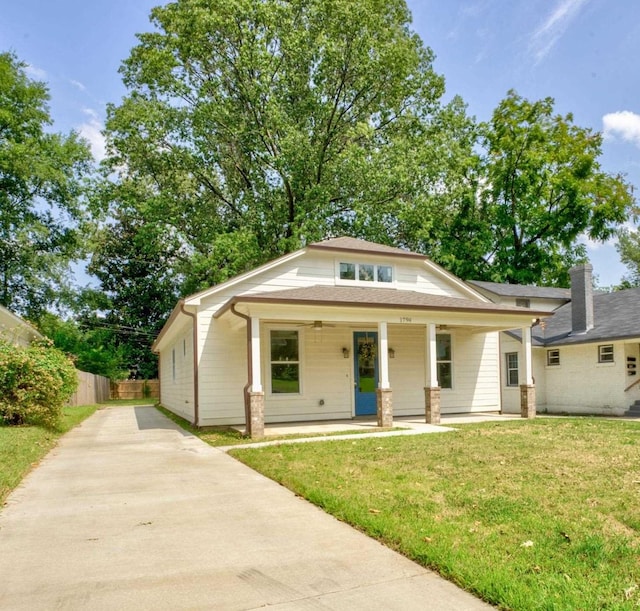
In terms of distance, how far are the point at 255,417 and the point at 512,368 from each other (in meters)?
12.6

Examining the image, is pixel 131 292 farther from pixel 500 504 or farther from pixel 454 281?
pixel 500 504

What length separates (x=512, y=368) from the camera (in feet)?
64.5

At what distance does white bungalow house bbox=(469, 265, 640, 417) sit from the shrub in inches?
457

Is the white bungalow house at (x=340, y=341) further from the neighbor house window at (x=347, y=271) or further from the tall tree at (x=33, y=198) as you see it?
the tall tree at (x=33, y=198)

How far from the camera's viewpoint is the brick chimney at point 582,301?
58.6 ft

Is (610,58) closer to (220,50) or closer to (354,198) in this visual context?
(354,198)

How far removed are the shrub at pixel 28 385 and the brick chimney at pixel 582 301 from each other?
16.0 m

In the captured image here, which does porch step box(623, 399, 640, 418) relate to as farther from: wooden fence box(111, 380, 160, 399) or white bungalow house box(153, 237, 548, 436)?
wooden fence box(111, 380, 160, 399)

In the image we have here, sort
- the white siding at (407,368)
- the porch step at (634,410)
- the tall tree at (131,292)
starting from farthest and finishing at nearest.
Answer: the tall tree at (131,292) < the porch step at (634,410) < the white siding at (407,368)

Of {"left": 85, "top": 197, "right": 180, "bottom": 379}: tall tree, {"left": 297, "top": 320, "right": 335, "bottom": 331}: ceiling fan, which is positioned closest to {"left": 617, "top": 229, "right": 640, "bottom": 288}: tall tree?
{"left": 85, "top": 197, "right": 180, "bottom": 379}: tall tree

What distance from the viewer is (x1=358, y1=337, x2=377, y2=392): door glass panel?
14.2 meters

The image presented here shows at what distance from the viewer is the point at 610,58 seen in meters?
17.1

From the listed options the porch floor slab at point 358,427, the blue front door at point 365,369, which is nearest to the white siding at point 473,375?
the porch floor slab at point 358,427

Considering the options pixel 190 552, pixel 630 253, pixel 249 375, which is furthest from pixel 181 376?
pixel 630 253
